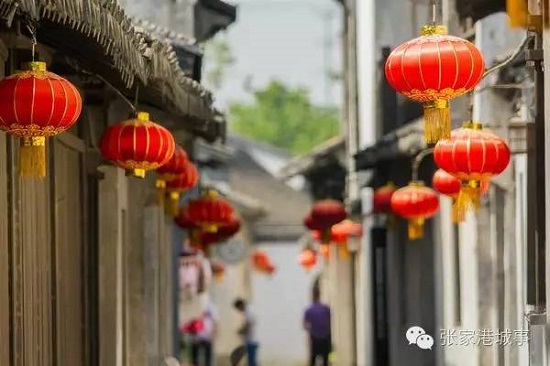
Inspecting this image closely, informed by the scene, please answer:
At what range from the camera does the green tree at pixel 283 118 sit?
5753 centimetres

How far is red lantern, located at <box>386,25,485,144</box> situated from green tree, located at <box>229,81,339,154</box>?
1954 inches

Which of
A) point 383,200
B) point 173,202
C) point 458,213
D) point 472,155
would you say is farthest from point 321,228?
point 472,155

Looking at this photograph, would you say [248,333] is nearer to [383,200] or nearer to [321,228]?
[321,228]

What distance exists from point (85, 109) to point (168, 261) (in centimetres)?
500

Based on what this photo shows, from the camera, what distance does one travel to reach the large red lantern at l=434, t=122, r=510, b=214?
27.9ft

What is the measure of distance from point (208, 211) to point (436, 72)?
7.74 metres

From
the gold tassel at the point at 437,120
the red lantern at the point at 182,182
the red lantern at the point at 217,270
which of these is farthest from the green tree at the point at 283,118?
the gold tassel at the point at 437,120

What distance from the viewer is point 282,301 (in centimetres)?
3838

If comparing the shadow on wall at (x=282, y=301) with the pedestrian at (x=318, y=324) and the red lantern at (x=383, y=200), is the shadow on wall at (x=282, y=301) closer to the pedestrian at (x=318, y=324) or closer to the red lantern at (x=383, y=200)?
the pedestrian at (x=318, y=324)

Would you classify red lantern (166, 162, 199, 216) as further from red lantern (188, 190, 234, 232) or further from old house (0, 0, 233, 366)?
red lantern (188, 190, 234, 232)

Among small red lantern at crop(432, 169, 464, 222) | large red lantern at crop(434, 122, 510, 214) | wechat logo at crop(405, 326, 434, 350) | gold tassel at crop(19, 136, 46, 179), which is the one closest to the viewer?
gold tassel at crop(19, 136, 46, 179)

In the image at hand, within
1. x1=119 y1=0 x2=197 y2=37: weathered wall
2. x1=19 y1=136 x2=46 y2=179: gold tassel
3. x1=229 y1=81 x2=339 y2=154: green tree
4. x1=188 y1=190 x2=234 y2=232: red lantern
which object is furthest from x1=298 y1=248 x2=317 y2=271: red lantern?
x1=229 y1=81 x2=339 y2=154: green tree

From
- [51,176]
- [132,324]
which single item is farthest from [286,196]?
[51,176]

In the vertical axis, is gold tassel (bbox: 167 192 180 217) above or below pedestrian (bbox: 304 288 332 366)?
above
